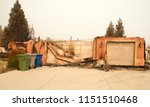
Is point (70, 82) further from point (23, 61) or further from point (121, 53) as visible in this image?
point (121, 53)

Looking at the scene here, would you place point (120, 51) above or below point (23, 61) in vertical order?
above

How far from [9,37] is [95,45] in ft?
99.0

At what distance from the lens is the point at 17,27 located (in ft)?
148

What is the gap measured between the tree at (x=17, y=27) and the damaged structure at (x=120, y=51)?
96.1 ft

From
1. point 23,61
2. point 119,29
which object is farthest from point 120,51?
point 119,29

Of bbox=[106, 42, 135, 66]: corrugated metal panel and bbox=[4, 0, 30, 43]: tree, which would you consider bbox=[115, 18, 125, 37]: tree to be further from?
bbox=[106, 42, 135, 66]: corrugated metal panel

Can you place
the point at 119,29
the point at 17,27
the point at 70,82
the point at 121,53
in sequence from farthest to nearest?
the point at 119,29, the point at 17,27, the point at 121,53, the point at 70,82

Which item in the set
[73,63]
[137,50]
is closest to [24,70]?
[73,63]

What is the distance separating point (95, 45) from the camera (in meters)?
18.5

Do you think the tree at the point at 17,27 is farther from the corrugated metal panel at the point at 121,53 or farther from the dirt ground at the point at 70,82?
the dirt ground at the point at 70,82

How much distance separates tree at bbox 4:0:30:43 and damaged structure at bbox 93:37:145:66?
96.1ft

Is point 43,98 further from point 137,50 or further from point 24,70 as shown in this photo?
point 137,50

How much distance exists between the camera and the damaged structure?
58.3 ft

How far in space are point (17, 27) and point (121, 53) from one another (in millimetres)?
32292
